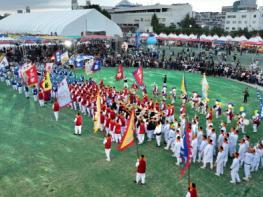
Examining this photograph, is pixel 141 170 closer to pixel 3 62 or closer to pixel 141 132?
pixel 141 132

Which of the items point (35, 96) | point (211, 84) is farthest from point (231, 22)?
point (35, 96)

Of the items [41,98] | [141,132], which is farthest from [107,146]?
[41,98]

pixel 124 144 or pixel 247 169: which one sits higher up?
pixel 124 144

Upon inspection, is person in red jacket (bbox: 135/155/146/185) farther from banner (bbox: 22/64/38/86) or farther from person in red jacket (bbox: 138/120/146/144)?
banner (bbox: 22/64/38/86)

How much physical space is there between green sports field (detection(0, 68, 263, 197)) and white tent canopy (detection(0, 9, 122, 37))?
3036cm

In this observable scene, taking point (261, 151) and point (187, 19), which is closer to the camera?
point (261, 151)

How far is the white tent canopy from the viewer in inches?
1823

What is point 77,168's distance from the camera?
11992 millimetres

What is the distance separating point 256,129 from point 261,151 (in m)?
4.52

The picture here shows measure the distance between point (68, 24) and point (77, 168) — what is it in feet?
118

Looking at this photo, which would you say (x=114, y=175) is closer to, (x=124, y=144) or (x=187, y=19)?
(x=124, y=144)

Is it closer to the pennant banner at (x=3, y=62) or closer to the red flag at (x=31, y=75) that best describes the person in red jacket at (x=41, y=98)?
the red flag at (x=31, y=75)

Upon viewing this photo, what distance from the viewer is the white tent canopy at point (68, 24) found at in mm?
46312

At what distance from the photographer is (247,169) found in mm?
11617
